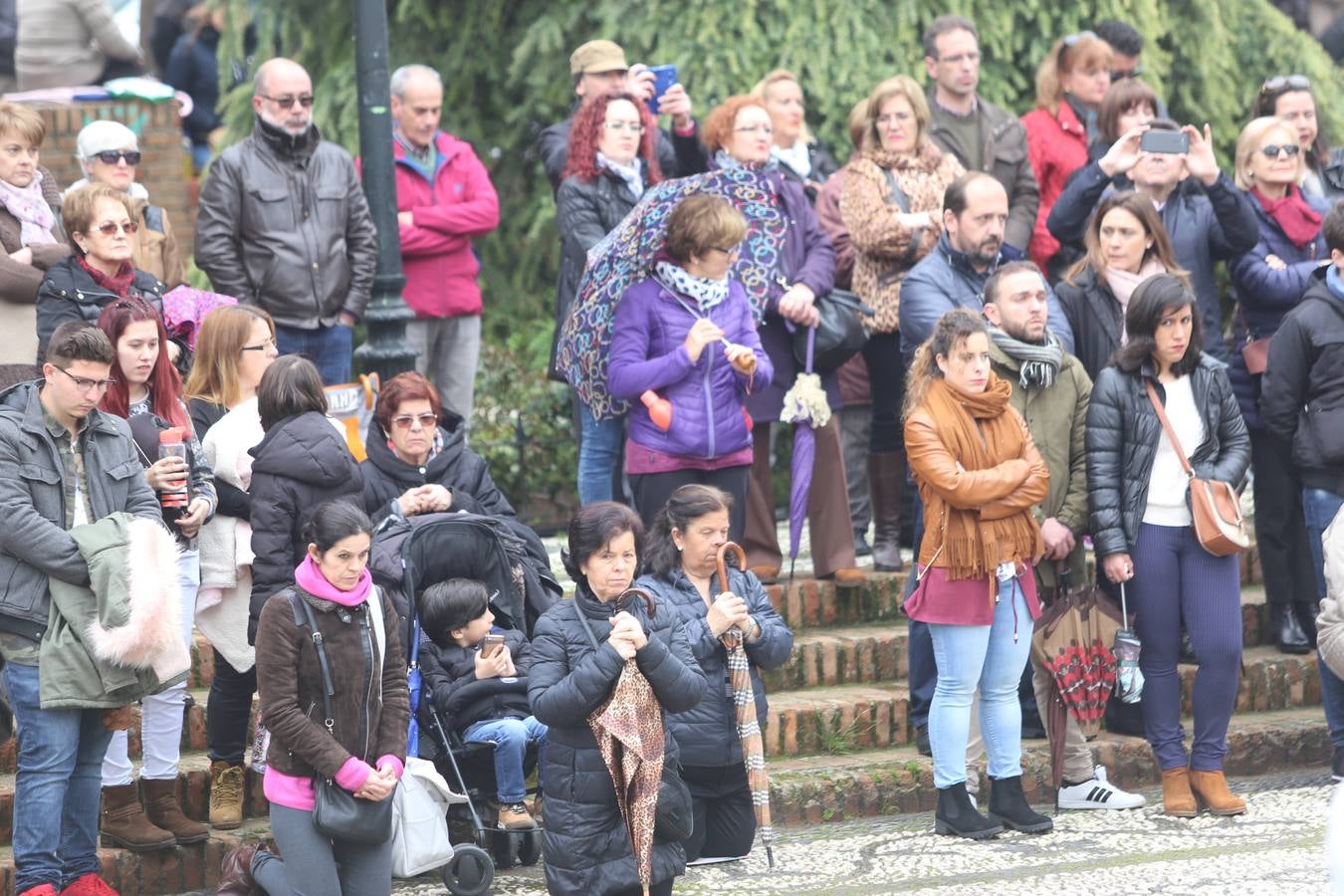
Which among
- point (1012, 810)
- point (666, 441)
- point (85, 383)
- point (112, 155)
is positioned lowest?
point (1012, 810)

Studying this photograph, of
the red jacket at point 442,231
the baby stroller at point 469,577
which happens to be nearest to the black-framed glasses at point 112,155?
the red jacket at point 442,231

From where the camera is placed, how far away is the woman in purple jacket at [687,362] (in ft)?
27.9

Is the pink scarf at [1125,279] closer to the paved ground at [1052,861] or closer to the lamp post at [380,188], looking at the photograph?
the paved ground at [1052,861]

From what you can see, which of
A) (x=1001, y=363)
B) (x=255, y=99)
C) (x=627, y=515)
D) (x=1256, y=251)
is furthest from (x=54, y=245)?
(x=1256, y=251)

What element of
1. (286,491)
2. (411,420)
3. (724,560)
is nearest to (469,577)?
(411,420)

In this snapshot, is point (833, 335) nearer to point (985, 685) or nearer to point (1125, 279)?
point (1125, 279)

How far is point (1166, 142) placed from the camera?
925cm

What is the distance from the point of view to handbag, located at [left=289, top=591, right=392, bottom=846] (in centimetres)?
662

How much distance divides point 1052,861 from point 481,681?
2.20 m

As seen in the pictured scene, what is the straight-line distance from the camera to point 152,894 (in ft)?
24.3

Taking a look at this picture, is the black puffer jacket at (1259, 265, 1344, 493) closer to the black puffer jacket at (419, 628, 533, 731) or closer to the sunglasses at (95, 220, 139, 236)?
the black puffer jacket at (419, 628, 533, 731)

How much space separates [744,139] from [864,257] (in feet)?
2.71

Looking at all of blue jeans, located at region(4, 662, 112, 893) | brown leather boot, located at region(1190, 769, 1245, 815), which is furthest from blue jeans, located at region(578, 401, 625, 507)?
blue jeans, located at region(4, 662, 112, 893)

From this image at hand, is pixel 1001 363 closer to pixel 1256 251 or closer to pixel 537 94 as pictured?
pixel 1256 251
